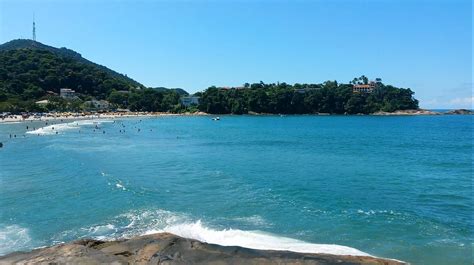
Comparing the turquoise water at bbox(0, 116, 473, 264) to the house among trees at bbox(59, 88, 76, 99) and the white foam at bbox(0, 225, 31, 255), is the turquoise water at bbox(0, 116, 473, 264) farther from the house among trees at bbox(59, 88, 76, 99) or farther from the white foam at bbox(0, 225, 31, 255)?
the house among trees at bbox(59, 88, 76, 99)

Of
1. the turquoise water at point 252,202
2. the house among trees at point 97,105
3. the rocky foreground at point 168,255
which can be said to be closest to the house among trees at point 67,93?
the house among trees at point 97,105

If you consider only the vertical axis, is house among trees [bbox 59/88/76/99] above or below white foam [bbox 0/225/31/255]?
above

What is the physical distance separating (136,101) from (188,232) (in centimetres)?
17769

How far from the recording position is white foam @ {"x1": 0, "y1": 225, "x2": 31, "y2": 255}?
1752cm

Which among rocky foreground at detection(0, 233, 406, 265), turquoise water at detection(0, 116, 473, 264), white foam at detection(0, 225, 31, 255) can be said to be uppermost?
rocky foreground at detection(0, 233, 406, 265)

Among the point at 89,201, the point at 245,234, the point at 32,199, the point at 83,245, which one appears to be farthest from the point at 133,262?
the point at 32,199

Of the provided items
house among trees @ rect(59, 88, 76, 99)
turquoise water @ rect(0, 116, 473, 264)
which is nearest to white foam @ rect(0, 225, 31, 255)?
turquoise water @ rect(0, 116, 473, 264)

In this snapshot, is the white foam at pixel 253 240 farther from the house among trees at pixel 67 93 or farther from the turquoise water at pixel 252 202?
the house among trees at pixel 67 93

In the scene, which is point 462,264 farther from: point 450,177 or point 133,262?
point 450,177

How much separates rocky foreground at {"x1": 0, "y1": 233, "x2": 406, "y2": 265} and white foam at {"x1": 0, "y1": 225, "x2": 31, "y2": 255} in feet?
20.8

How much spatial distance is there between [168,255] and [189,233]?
26.9 feet

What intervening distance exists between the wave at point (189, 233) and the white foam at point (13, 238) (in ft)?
5.19

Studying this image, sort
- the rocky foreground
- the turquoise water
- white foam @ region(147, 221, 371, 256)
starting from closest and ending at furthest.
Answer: the rocky foreground, white foam @ region(147, 221, 371, 256), the turquoise water

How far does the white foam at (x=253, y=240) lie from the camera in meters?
16.2
